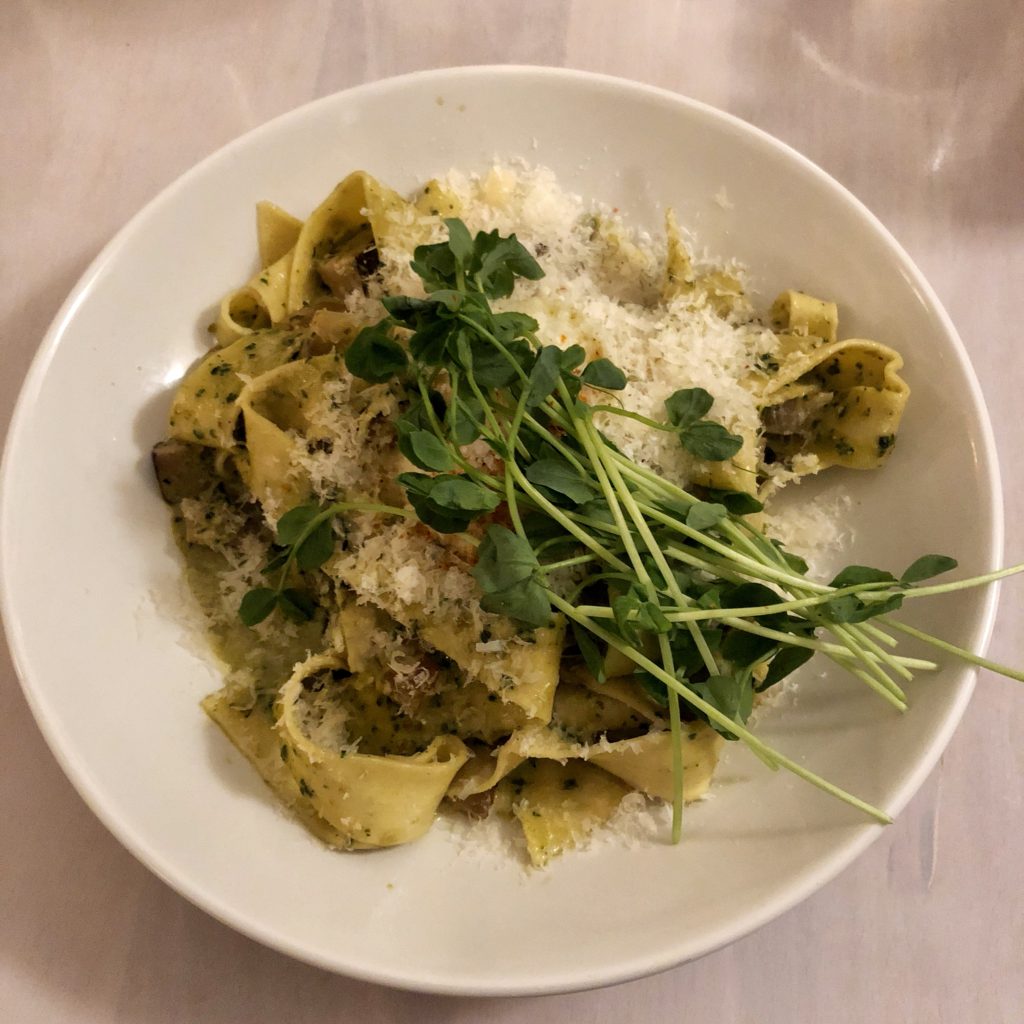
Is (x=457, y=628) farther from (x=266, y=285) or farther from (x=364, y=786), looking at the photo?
(x=266, y=285)

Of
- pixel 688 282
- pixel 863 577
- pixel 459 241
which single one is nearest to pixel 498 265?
pixel 459 241

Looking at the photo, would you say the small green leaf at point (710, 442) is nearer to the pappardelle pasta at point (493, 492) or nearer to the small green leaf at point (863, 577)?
the pappardelle pasta at point (493, 492)

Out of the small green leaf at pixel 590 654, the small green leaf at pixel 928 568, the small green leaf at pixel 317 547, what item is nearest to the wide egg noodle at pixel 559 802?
the small green leaf at pixel 590 654

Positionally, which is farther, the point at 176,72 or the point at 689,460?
the point at 176,72

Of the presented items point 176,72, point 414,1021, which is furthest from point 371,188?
point 414,1021

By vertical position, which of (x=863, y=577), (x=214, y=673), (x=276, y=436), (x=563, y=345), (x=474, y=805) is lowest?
(x=474, y=805)

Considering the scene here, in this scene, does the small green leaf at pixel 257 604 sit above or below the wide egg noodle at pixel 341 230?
below

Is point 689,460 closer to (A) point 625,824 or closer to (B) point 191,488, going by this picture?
(A) point 625,824

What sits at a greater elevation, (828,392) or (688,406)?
(688,406)
